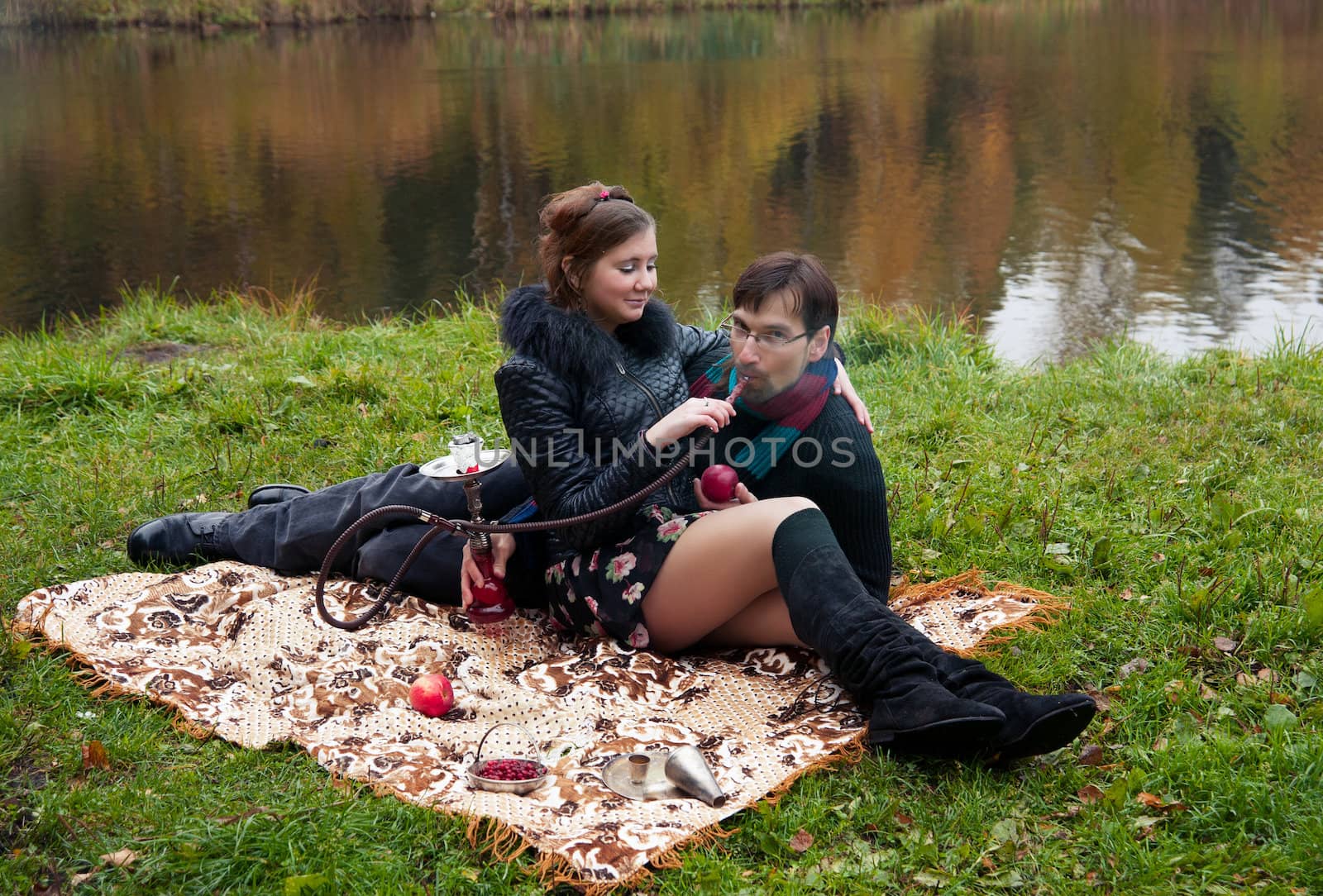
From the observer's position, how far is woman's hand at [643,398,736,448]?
3.08 metres

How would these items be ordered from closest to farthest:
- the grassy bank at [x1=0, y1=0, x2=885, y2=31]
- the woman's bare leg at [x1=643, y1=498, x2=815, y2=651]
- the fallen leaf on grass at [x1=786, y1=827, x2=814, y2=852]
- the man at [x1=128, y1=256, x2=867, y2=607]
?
the fallen leaf on grass at [x1=786, y1=827, x2=814, y2=852] → the woman's bare leg at [x1=643, y1=498, x2=815, y2=651] → the man at [x1=128, y1=256, x2=867, y2=607] → the grassy bank at [x1=0, y1=0, x2=885, y2=31]

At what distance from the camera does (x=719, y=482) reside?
3.44m

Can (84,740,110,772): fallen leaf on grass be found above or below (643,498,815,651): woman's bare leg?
below

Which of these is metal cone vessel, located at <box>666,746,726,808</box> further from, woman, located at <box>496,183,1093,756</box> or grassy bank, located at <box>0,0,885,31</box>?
grassy bank, located at <box>0,0,885,31</box>

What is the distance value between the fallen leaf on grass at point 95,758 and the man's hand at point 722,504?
1690mm

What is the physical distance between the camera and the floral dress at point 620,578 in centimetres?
329

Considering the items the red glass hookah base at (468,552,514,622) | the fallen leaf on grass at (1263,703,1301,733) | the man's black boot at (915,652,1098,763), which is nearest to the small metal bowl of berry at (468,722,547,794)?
the red glass hookah base at (468,552,514,622)

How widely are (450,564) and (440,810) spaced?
1022mm

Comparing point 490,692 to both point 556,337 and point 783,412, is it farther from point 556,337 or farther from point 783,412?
point 783,412

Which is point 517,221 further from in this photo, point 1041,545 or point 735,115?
point 1041,545

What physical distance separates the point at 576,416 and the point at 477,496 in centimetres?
36

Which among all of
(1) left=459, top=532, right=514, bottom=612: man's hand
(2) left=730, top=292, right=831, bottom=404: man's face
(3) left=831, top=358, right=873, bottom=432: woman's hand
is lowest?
(1) left=459, top=532, right=514, bottom=612: man's hand

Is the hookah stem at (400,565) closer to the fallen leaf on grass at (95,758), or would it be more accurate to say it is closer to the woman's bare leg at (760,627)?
the fallen leaf on grass at (95,758)

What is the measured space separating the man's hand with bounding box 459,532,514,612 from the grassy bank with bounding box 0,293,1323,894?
73 cm
